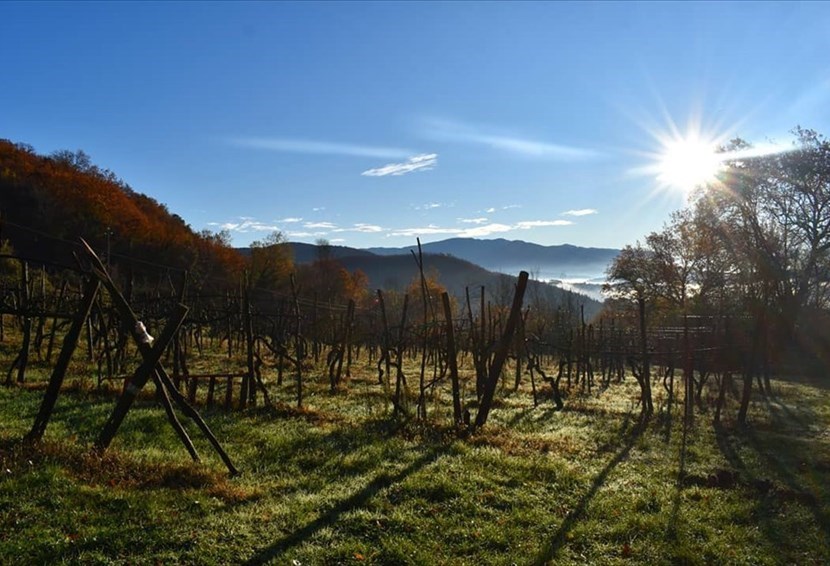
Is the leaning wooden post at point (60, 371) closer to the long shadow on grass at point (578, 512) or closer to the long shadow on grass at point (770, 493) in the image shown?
the long shadow on grass at point (578, 512)

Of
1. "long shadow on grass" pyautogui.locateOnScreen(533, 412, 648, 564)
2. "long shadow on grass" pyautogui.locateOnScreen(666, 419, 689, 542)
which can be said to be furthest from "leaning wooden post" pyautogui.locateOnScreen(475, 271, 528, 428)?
"long shadow on grass" pyautogui.locateOnScreen(666, 419, 689, 542)

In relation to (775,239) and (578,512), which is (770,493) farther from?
(775,239)

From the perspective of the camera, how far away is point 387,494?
6.97 m

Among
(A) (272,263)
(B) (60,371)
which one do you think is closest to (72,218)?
(A) (272,263)

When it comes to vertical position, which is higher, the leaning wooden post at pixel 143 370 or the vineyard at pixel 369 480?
the leaning wooden post at pixel 143 370

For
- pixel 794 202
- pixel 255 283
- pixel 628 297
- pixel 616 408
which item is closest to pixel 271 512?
pixel 616 408

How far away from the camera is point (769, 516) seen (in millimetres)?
7340

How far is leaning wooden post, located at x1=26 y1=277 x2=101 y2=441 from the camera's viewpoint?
6.95 m

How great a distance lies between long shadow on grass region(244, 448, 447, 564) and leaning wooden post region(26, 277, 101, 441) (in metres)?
3.50

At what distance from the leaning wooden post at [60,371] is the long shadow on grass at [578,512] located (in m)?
5.65

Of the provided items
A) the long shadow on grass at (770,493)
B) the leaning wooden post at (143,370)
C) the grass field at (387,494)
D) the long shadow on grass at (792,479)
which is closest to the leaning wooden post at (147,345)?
the leaning wooden post at (143,370)

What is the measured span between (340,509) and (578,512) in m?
2.76

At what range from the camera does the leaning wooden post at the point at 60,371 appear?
6.95 meters

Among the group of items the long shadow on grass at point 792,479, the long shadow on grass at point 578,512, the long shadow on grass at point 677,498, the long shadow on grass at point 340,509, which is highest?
the long shadow on grass at point 340,509
